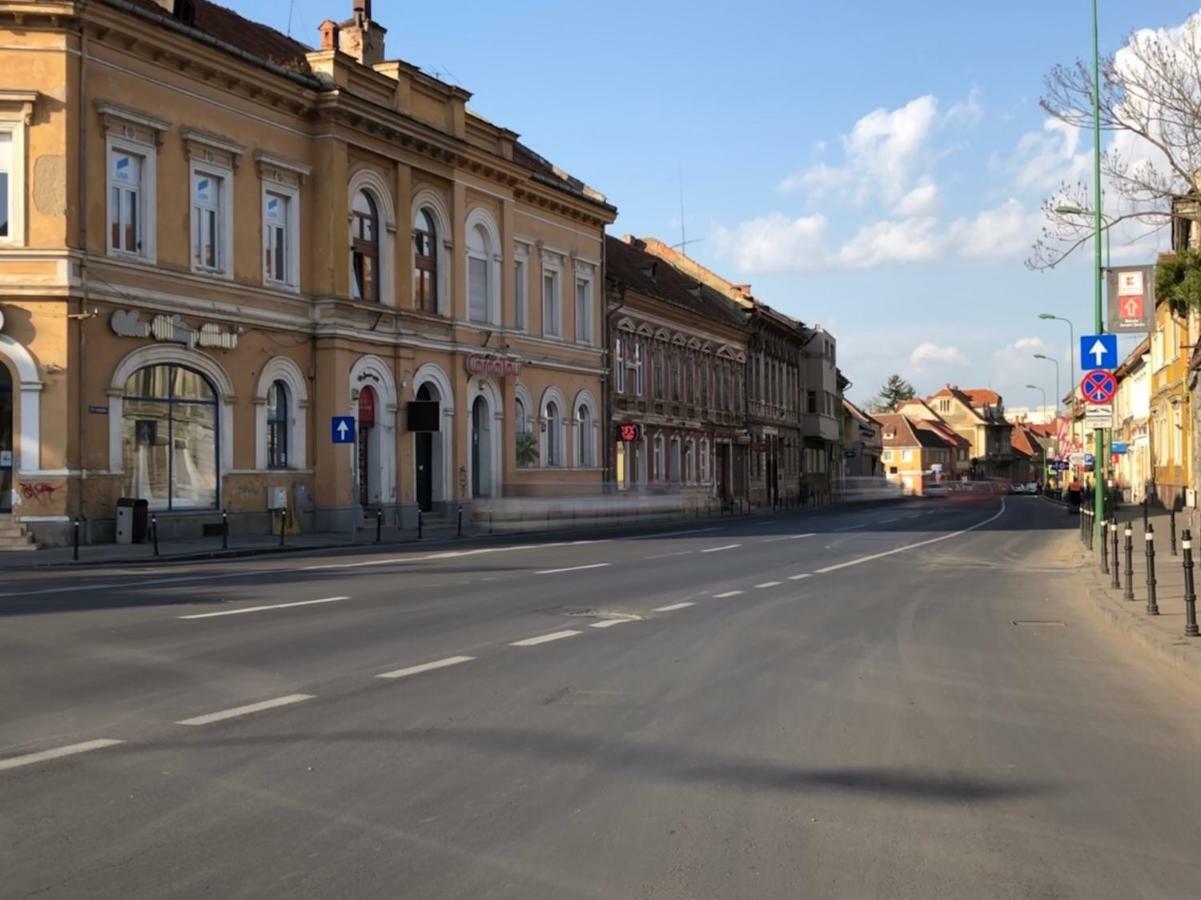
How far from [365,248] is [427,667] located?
90.9 ft

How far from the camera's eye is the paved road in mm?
5258

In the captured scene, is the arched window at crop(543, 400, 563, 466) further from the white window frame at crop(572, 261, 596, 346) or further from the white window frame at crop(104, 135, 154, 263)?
the white window frame at crop(104, 135, 154, 263)

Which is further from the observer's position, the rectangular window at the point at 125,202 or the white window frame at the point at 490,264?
the white window frame at the point at 490,264

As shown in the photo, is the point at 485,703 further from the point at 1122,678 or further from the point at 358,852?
the point at 1122,678

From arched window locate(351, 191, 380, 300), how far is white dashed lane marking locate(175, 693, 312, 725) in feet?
91.4

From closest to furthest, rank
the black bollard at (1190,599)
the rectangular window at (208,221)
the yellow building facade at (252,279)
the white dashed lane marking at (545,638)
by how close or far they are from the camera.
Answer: the black bollard at (1190,599) < the white dashed lane marking at (545,638) < the yellow building facade at (252,279) < the rectangular window at (208,221)

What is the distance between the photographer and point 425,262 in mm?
39500

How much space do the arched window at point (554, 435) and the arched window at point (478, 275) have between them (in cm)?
594

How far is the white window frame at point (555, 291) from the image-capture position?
155ft

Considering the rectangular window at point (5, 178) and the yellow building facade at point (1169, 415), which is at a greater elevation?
the rectangular window at point (5, 178)

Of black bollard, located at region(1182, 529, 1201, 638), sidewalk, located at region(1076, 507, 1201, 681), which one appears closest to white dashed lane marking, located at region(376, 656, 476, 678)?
sidewalk, located at region(1076, 507, 1201, 681)

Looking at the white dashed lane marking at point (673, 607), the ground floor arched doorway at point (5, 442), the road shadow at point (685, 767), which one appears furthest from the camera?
the ground floor arched doorway at point (5, 442)

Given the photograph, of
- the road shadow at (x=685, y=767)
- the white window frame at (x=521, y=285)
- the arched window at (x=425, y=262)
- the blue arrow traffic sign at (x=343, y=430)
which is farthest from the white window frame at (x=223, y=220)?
the road shadow at (x=685, y=767)

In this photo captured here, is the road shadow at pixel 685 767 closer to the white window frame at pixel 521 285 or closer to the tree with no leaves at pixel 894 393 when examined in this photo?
the white window frame at pixel 521 285
